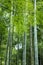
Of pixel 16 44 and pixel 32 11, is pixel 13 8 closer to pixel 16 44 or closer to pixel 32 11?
pixel 32 11

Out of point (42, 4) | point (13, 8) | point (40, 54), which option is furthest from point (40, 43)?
point (13, 8)

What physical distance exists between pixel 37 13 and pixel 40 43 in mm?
8277

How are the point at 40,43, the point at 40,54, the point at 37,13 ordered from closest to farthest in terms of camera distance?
the point at 37,13 → the point at 40,43 → the point at 40,54

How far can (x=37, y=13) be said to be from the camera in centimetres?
600

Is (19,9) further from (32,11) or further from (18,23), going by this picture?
(32,11)

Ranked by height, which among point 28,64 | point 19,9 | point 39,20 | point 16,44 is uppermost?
point 19,9

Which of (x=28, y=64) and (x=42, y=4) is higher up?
(x=42, y=4)

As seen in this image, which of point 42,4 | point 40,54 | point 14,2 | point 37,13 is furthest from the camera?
point 40,54

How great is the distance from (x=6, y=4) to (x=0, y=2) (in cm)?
43

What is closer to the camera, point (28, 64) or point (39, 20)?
point (39, 20)

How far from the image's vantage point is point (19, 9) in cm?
552

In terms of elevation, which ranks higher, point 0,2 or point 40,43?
point 0,2

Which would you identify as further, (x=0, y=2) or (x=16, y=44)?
(x=16, y=44)

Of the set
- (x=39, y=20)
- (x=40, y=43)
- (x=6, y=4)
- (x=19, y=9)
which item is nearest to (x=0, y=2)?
(x=6, y=4)
